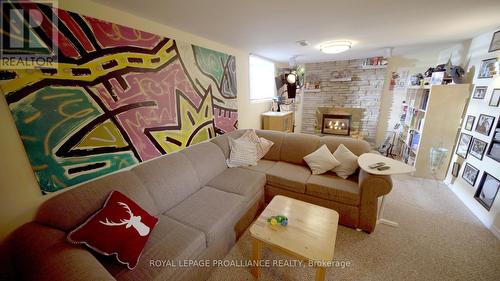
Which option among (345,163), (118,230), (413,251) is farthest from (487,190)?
(118,230)

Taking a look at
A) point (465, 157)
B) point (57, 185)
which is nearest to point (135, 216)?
point (57, 185)

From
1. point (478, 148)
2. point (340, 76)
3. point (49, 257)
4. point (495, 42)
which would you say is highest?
point (495, 42)

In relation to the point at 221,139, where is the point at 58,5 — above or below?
above

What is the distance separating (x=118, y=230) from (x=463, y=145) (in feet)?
13.7

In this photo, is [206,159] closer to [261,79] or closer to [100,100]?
[100,100]

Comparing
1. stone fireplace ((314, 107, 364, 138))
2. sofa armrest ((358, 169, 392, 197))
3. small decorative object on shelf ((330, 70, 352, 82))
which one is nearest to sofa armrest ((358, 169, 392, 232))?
sofa armrest ((358, 169, 392, 197))

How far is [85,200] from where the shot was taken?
1.28 metres

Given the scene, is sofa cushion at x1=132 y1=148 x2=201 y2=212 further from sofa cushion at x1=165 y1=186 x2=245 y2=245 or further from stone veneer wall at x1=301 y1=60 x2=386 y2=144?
stone veneer wall at x1=301 y1=60 x2=386 y2=144

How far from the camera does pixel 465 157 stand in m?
2.48

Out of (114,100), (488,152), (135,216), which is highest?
(114,100)

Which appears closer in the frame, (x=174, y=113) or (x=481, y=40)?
(x=174, y=113)

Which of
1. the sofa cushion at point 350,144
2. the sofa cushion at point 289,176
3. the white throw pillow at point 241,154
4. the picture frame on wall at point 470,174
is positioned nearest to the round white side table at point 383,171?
the sofa cushion at point 350,144

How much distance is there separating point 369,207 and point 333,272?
74 cm

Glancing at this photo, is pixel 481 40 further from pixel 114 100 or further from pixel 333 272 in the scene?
pixel 114 100
